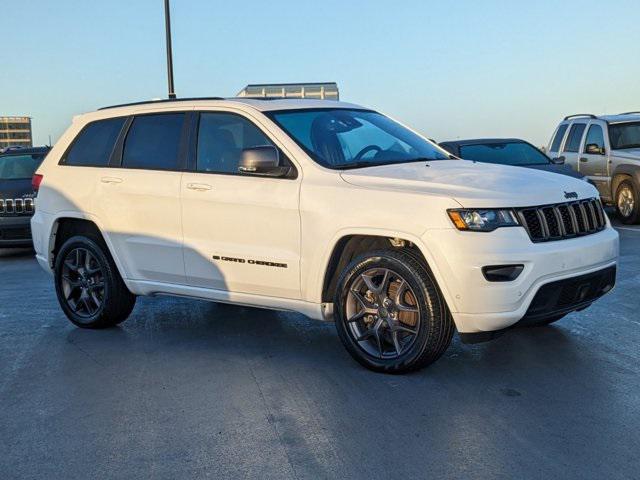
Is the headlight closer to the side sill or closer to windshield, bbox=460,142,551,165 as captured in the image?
the side sill

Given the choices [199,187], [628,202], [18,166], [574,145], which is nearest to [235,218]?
[199,187]

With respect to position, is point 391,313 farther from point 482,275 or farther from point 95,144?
point 95,144

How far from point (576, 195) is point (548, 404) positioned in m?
1.44

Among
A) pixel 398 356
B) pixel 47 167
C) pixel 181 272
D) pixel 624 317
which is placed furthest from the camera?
pixel 47 167

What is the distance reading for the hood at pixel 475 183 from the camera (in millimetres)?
4711

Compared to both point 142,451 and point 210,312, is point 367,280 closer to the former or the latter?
point 142,451

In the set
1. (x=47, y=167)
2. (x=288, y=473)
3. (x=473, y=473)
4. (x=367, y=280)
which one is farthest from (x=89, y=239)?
(x=473, y=473)

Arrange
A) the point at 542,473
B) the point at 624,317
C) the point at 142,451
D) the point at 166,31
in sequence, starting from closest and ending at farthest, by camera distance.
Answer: the point at 542,473, the point at 142,451, the point at 624,317, the point at 166,31

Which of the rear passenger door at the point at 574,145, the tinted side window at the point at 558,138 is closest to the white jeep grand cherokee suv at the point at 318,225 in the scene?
the rear passenger door at the point at 574,145

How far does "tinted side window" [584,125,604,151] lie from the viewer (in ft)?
48.1

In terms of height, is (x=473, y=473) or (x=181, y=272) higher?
(x=181, y=272)

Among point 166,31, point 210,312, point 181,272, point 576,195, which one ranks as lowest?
point 210,312

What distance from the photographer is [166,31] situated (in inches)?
759

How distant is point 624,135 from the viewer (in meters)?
14.5
